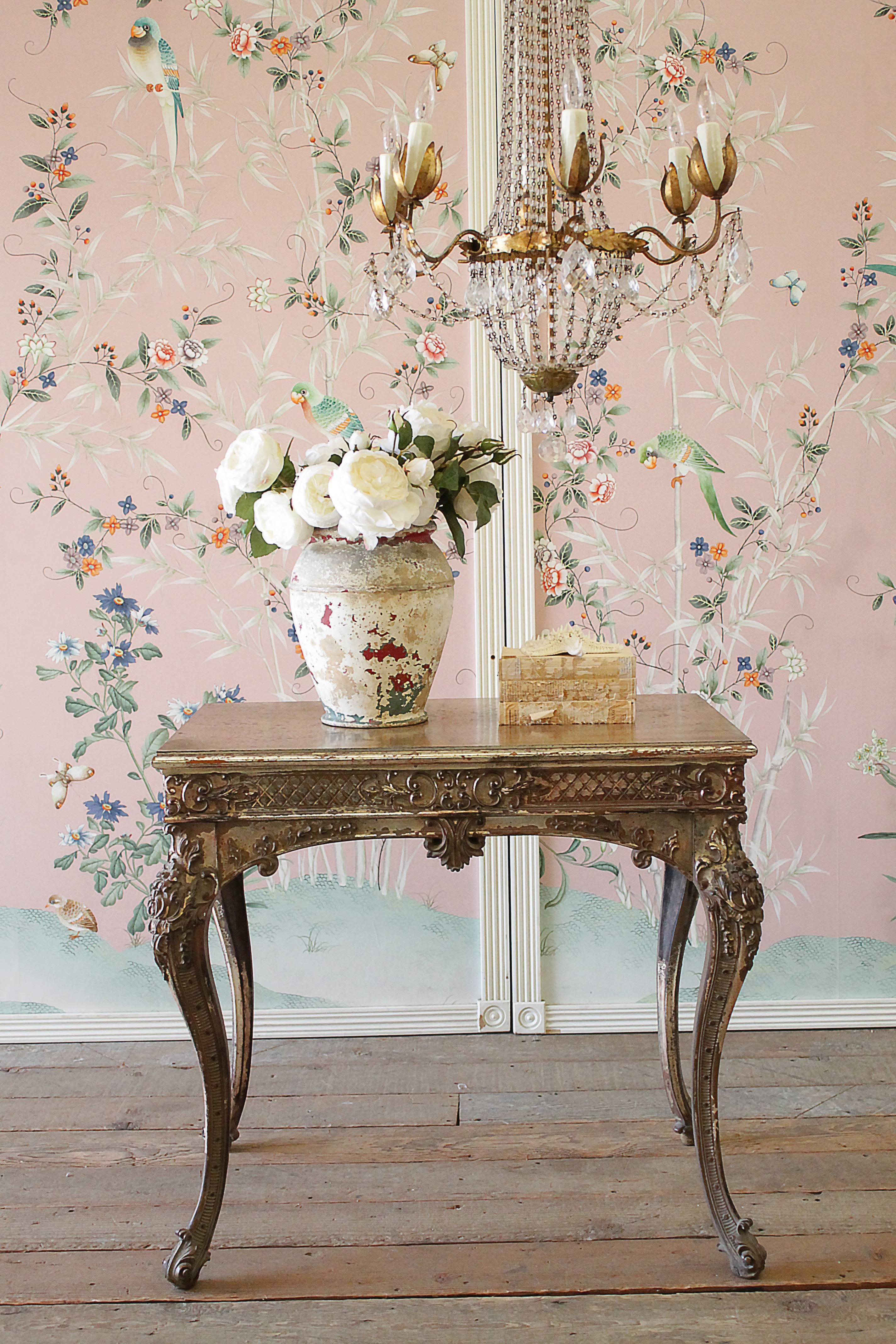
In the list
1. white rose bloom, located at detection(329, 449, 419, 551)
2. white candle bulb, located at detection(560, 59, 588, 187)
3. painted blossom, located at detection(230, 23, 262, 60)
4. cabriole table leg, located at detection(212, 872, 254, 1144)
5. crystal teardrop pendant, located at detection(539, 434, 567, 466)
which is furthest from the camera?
painted blossom, located at detection(230, 23, 262, 60)

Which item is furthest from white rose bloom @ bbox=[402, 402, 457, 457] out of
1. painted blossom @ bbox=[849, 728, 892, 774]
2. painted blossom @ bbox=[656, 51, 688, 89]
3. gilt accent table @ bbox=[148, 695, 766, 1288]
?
painted blossom @ bbox=[849, 728, 892, 774]

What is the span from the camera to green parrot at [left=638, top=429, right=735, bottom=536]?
2613mm

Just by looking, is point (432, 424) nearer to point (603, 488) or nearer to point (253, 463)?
point (253, 463)

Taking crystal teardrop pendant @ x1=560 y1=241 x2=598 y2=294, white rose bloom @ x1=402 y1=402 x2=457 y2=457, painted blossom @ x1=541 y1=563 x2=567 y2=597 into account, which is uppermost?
crystal teardrop pendant @ x1=560 y1=241 x2=598 y2=294

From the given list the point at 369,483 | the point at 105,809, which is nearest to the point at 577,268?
the point at 369,483

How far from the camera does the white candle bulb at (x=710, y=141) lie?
1352 millimetres

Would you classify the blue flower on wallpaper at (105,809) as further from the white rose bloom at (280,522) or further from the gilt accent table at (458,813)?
the white rose bloom at (280,522)

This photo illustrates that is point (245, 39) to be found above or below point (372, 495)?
above

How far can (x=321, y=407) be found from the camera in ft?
8.54

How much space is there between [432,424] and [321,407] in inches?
35.8

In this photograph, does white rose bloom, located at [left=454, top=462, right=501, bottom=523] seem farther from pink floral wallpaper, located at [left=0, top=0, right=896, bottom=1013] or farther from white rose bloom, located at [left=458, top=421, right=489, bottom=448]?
pink floral wallpaper, located at [left=0, top=0, right=896, bottom=1013]

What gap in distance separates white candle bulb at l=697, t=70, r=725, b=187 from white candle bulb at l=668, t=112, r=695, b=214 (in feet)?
0.19

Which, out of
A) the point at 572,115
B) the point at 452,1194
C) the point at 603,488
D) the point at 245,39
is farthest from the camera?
the point at 603,488

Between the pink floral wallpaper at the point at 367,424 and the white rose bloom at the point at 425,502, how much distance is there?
91cm
